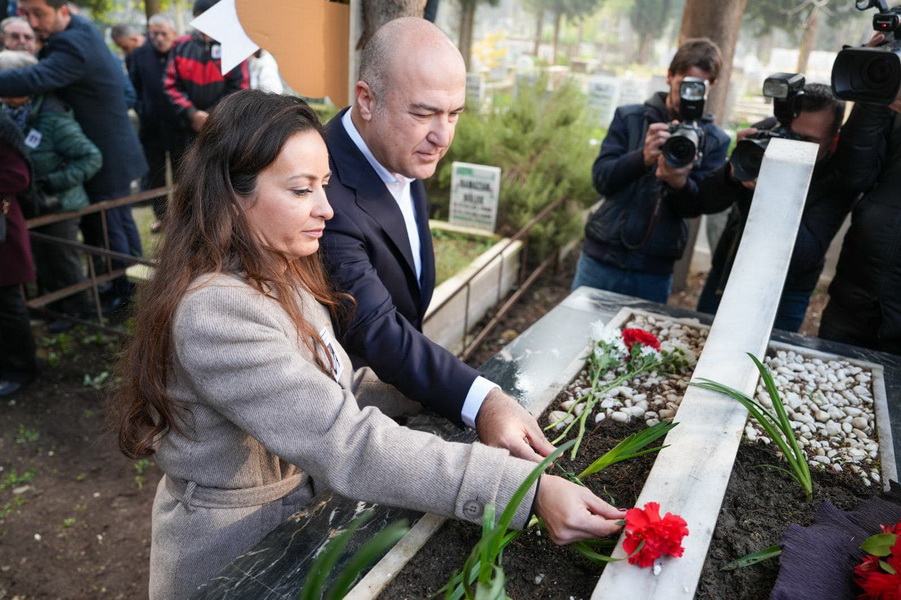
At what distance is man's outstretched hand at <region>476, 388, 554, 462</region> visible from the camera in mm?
1553

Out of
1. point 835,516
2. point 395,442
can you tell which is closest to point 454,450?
point 395,442

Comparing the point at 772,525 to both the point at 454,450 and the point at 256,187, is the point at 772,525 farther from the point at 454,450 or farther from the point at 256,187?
the point at 256,187

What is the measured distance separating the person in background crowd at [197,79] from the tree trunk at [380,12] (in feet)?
8.58

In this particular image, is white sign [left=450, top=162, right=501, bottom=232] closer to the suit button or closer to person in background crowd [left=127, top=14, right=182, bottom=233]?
person in background crowd [left=127, top=14, right=182, bottom=233]

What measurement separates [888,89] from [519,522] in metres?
1.99

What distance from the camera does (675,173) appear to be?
3.03 metres

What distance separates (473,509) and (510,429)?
0.29 metres

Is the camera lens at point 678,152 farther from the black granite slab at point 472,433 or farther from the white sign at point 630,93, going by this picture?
the white sign at point 630,93

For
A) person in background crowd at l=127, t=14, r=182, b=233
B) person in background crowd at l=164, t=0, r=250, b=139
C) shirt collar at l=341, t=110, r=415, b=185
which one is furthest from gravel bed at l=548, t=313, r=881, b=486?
person in background crowd at l=127, t=14, r=182, b=233

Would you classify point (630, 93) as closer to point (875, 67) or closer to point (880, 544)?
point (875, 67)

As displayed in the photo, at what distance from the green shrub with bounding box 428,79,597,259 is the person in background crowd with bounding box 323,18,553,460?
4.10 meters

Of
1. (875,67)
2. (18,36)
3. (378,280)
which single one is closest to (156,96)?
(18,36)

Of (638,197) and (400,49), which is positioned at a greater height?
(400,49)

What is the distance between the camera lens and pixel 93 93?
4539 mm
